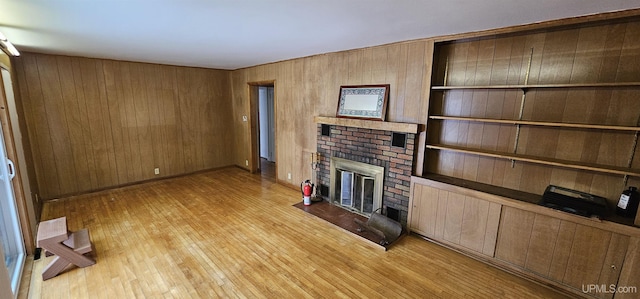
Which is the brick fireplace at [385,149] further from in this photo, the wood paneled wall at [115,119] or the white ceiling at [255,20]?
the wood paneled wall at [115,119]

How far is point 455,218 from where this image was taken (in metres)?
2.88

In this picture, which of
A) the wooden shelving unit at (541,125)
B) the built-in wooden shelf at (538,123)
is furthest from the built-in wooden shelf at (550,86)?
the built-in wooden shelf at (538,123)

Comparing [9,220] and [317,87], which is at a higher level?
[317,87]

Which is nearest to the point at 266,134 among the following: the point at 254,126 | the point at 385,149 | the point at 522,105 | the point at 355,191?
the point at 254,126

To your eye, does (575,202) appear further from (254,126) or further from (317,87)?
(254,126)

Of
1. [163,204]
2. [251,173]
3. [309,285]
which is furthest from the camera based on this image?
[251,173]

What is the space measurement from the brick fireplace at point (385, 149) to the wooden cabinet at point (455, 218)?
0.58ft

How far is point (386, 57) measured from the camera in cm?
326

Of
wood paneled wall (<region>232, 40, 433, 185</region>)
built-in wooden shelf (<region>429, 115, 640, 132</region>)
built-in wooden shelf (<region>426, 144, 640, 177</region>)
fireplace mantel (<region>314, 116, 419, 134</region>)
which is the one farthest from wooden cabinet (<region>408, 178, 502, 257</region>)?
wood paneled wall (<region>232, 40, 433, 185</region>)

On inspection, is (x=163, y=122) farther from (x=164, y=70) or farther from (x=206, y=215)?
(x=206, y=215)

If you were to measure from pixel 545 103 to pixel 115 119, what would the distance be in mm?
6164

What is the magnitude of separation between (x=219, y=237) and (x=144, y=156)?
3003 millimetres

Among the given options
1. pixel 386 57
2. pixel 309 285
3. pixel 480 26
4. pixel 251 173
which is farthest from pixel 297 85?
pixel 309 285

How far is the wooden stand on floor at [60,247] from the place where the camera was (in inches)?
93.4
